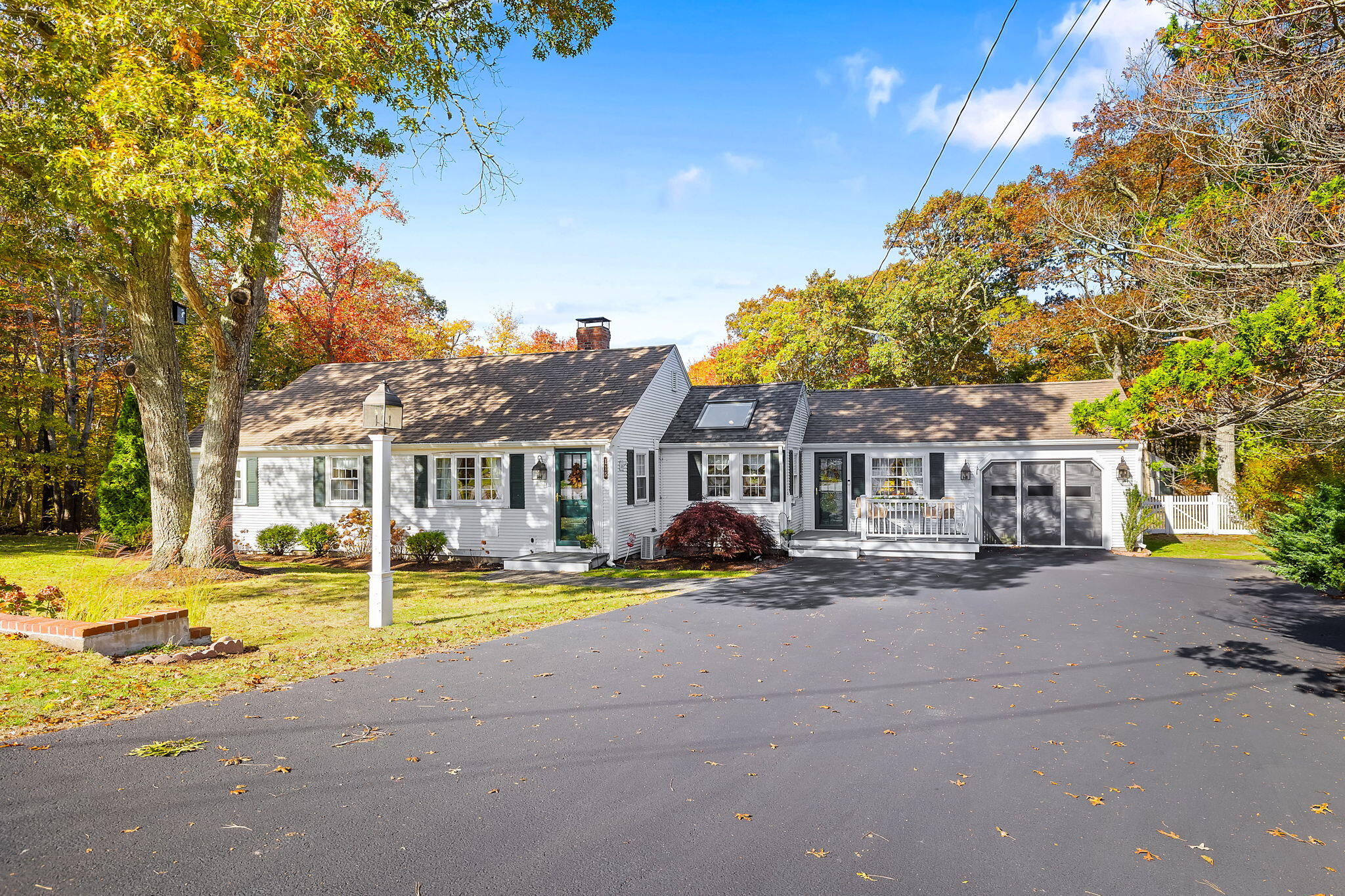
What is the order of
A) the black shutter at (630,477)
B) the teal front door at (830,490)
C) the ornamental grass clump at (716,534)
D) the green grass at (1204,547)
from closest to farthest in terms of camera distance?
the ornamental grass clump at (716,534), the green grass at (1204,547), the black shutter at (630,477), the teal front door at (830,490)

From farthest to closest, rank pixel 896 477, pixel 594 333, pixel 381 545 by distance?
pixel 594 333 → pixel 896 477 → pixel 381 545

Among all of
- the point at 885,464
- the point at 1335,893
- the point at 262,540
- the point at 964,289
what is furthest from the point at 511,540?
the point at 964,289

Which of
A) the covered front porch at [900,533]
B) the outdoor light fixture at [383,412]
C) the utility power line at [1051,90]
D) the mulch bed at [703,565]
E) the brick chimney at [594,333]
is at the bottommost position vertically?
the mulch bed at [703,565]

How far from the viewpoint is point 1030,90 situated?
10227 millimetres

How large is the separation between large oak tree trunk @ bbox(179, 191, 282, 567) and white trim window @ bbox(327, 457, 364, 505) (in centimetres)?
342

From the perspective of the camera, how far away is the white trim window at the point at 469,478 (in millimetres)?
15906

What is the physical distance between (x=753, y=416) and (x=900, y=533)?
4793 millimetres

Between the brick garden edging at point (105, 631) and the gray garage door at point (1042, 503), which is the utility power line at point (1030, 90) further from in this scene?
the brick garden edging at point (105, 631)

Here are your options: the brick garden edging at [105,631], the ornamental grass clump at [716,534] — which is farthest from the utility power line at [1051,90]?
the brick garden edging at [105,631]

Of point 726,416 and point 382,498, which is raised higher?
point 726,416

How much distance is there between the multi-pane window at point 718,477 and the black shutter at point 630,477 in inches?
89.2

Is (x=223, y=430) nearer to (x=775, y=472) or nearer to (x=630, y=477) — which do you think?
(x=630, y=477)

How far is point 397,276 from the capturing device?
30.5 meters

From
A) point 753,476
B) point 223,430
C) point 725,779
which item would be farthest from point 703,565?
point 725,779
